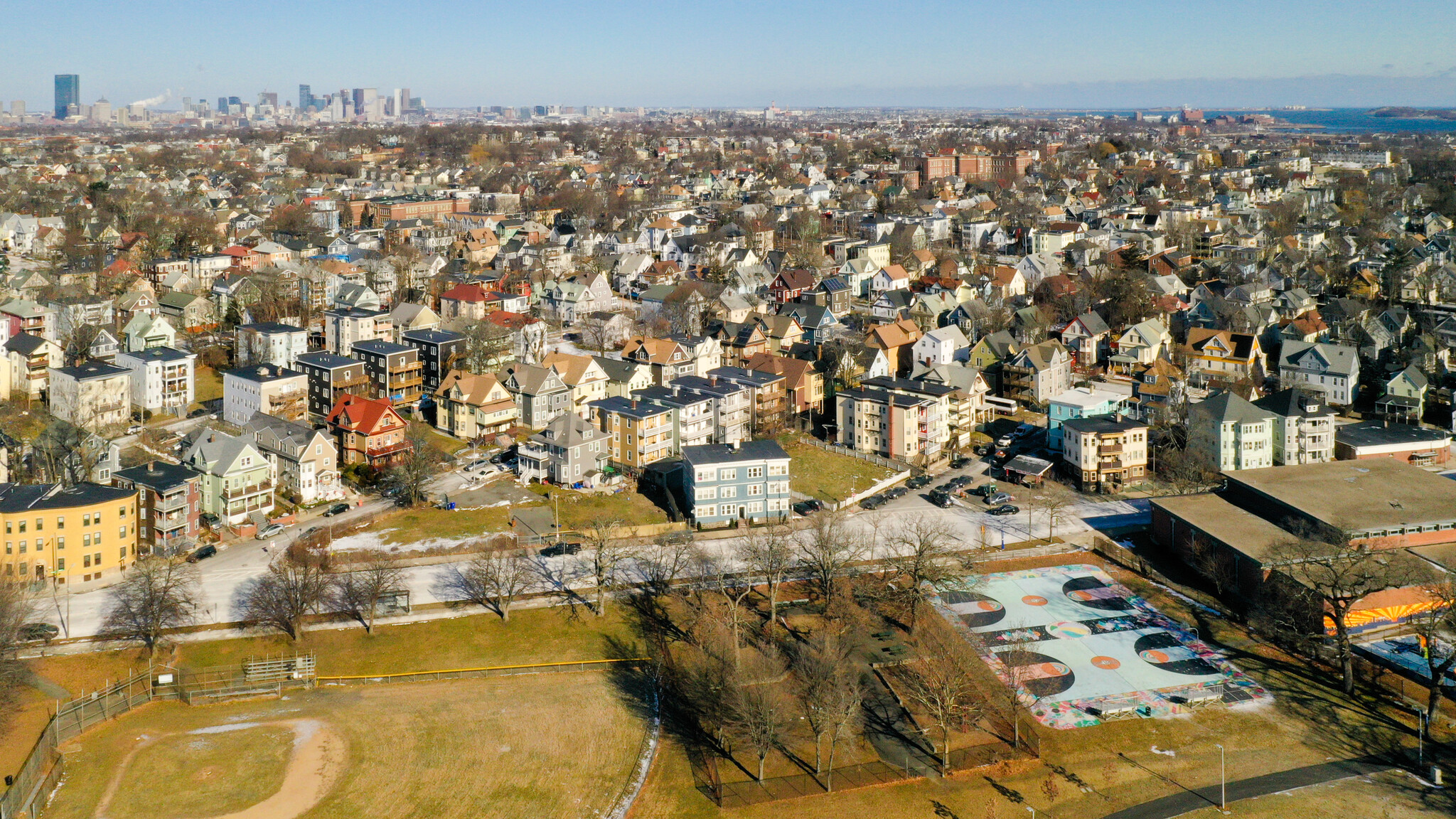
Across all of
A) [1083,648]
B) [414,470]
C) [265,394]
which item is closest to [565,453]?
[414,470]

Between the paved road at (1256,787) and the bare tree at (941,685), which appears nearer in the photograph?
the paved road at (1256,787)

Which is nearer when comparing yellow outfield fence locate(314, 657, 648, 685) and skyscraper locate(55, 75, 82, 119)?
yellow outfield fence locate(314, 657, 648, 685)

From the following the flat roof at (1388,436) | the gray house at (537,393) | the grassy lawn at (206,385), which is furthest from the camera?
the grassy lawn at (206,385)

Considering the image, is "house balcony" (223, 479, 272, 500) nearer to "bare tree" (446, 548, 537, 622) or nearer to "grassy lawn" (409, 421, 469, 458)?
"grassy lawn" (409, 421, 469, 458)

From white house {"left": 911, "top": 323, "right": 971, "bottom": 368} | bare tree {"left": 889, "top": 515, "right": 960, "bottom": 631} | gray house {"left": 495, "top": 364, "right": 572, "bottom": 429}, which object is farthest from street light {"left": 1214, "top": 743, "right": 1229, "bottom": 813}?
white house {"left": 911, "top": 323, "right": 971, "bottom": 368}

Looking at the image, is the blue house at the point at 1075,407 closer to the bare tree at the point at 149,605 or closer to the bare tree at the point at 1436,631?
the bare tree at the point at 1436,631

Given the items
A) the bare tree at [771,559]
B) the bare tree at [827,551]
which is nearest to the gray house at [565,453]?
the bare tree at [771,559]

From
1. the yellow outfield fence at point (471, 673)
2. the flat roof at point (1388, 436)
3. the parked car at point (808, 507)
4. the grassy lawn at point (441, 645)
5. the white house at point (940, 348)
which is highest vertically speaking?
the white house at point (940, 348)
